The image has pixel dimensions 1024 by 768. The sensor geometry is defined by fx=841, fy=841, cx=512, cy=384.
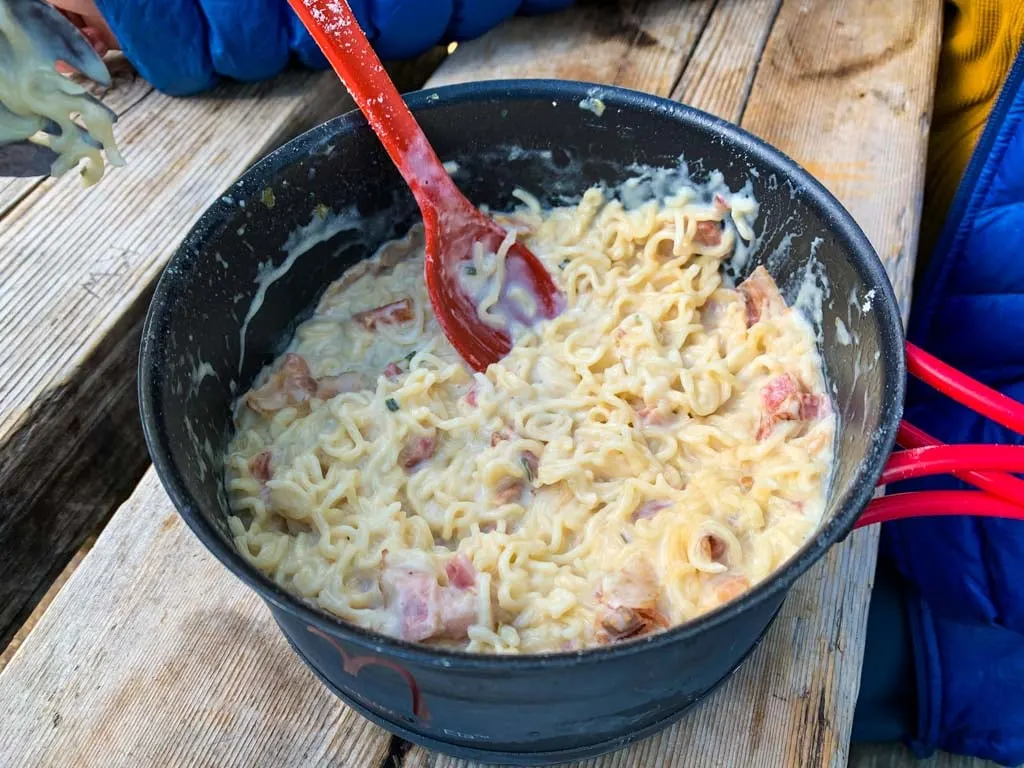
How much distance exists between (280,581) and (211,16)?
1.47 metres

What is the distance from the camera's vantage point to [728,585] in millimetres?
1309

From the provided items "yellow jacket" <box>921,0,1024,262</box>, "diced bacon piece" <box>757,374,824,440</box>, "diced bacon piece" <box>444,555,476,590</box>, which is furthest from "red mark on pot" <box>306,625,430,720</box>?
"yellow jacket" <box>921,0,1024,262</box>

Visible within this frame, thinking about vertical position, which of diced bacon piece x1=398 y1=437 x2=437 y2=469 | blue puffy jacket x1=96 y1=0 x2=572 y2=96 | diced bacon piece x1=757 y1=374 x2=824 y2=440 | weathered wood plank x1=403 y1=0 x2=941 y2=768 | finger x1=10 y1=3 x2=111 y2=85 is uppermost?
finger x1=10 y1=3 x2=111 y2=85

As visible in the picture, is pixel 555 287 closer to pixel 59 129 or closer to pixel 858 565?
pixel 858 565

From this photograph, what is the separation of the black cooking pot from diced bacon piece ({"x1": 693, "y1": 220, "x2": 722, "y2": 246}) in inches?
3.5

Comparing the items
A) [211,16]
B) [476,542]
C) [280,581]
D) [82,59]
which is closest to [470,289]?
[476,542]

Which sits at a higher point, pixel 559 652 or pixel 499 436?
pixel 559 652

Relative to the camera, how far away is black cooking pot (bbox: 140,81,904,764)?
3.29 ft

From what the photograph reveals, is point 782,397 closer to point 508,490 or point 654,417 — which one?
point 654,417

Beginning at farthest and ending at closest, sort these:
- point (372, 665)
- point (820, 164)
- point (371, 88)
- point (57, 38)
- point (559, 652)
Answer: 1. point (820, 164)
2. point (371, 88)
3. point (57, 38)
4. point (372, 665)
5. point (559, 652)

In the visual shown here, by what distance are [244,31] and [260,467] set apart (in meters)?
1.21

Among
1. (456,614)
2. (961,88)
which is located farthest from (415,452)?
(961,88)

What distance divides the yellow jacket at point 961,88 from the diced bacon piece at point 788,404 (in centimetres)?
103

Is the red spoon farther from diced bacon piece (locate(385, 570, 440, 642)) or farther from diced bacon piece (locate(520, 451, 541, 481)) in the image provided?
diced bacon piece (locate(385, 570, 440, 642))
